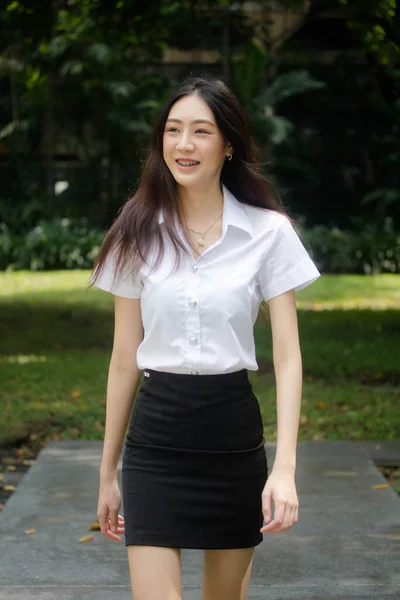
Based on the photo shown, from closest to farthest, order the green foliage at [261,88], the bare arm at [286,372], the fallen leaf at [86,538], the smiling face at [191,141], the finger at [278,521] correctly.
A: the finger at [278,521] → the bare arm at [286,372] → the smiling face at [191,141] → the fallen leaf at [86,538] → the green foliage at [261,88]

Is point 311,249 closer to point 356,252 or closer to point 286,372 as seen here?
point 356,252

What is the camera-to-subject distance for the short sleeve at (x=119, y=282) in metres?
3.18

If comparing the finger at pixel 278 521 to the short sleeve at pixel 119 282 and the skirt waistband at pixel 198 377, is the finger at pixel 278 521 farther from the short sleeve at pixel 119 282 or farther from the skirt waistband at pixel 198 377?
the short sleeve at pixel 119 282

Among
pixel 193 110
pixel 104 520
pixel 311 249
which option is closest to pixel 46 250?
pixel 311 249

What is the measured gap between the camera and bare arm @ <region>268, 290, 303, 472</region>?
3064 mm

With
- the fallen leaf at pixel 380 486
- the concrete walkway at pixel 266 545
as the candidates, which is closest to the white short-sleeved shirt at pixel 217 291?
the concrete walkway at pixel 266 545

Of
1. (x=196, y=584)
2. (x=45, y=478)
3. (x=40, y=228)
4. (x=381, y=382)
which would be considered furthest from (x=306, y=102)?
(x=196, y=584)

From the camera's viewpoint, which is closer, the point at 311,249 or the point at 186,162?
the point at 186,162

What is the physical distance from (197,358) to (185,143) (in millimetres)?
603

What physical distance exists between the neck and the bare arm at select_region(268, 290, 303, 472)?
330 millimetres

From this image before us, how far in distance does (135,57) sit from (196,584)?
2116 cm

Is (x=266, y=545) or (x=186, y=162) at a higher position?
(x=186, y=162)

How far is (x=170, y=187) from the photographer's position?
327 centimetres

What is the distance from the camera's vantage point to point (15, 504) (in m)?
6.36
